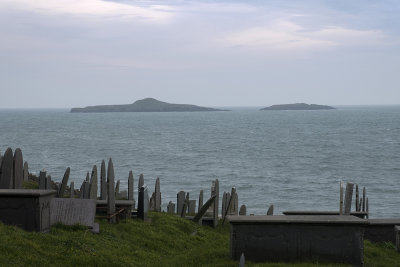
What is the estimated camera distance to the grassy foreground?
1054 centimetres

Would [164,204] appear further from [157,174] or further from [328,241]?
[328,241]

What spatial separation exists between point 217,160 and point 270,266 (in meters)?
54.4

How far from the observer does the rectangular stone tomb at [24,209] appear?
39.2 ft

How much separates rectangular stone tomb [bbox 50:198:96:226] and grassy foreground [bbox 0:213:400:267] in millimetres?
281

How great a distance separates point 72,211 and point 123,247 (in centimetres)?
157

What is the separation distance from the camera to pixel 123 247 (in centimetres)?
1278

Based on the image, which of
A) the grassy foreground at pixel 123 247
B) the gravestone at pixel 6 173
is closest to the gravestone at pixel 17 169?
the gravestone at pixel 6 173

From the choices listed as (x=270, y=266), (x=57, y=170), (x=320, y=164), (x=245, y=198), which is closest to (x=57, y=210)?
(x=270, y=266)

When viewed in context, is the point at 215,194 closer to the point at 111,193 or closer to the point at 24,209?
the point at 111,193

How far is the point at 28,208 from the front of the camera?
12.0 meters

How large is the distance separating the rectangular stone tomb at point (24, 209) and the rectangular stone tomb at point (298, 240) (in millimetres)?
3971

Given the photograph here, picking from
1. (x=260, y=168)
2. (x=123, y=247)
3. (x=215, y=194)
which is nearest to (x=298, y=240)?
(x=123, y=247)

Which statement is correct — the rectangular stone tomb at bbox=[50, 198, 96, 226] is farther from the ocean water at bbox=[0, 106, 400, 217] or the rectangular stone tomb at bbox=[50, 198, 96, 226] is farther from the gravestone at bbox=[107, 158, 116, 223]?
the ocean water at bbox=[0, 106, 400, 217]

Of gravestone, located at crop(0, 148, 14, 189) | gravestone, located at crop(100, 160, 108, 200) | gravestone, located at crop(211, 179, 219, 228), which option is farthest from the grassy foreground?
gravestone, located at crop(0, 148, 14, 189)
